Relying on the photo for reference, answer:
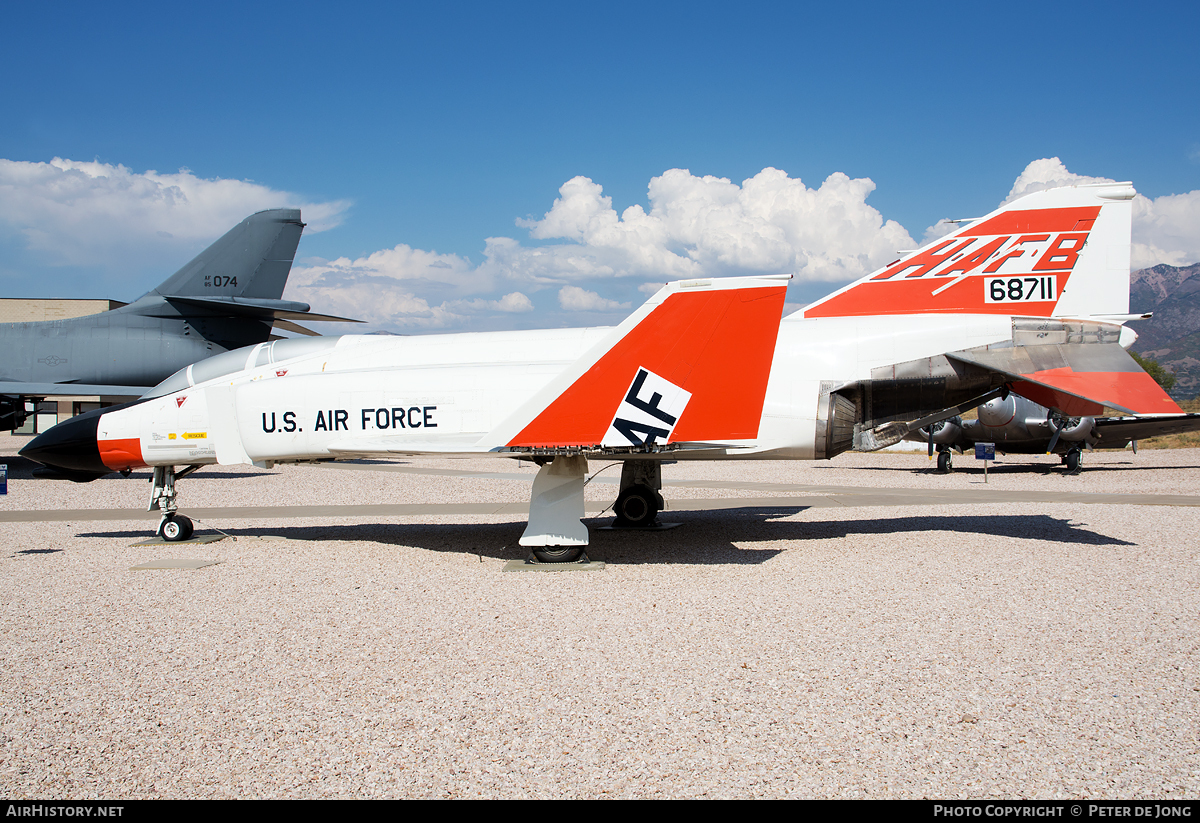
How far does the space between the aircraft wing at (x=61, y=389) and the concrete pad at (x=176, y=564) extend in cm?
1216

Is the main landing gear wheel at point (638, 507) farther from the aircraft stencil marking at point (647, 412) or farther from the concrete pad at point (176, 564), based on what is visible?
the concrete pad at point (176, 564)

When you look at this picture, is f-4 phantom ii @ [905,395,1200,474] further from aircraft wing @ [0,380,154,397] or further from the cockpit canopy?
aircraft wing @ [0,380,154,397]

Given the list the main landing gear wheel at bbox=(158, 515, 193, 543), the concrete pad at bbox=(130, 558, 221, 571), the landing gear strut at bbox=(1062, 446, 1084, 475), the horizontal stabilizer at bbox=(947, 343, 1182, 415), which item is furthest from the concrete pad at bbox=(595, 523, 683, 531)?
the landing gear strut at bbox=(1062, 446, 1084, 475)

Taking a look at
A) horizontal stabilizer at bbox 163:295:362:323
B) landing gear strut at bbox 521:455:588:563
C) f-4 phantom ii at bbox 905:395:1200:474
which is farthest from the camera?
f-4 phantom ii at bbox 905:395:1200:474

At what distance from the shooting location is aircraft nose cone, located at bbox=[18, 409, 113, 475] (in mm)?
9492

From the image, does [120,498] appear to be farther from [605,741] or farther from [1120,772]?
[1120,772]

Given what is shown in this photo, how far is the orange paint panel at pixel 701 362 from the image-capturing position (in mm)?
A: 7664

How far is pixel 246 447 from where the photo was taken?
9.12m

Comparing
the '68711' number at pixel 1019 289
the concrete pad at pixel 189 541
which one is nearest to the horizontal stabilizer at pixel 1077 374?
the '68711' number at pixel 1019 289

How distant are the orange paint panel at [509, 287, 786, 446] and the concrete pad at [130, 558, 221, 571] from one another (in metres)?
4.68

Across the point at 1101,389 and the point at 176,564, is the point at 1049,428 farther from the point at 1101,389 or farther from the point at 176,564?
the point at 176,564

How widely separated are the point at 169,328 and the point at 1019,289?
19.1 m

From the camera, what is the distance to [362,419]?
28.3 feet

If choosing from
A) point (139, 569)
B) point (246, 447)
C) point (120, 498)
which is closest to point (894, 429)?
point (246, 447)
